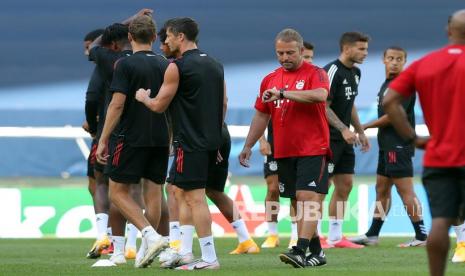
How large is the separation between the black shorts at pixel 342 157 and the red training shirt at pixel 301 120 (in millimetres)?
2892

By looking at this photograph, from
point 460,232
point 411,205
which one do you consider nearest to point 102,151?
point 460,232

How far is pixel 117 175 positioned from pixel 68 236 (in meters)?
6.04

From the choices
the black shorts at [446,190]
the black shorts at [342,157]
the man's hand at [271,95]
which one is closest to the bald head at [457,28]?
the black shorts at [446,190]

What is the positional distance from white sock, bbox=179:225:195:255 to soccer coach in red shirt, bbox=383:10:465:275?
3076mm

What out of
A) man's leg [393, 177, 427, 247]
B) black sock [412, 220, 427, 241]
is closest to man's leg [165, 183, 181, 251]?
man's leg [393, 177, 427, 247]

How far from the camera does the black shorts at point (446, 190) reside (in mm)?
7215

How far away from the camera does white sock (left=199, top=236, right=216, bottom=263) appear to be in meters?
9.45

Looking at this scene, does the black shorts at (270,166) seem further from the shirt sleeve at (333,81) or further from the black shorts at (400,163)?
the black shorts at (400,163)

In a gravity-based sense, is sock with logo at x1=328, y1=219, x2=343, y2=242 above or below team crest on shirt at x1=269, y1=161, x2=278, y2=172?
below

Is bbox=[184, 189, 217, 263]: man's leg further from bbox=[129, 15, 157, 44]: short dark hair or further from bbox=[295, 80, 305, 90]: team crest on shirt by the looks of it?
bbox=[129, 15, 157, 44]: short dark hair

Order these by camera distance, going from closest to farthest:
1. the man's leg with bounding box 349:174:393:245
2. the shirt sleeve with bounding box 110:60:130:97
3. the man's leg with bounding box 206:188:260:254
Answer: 1. the shirt sleeve with bounding box 110:60:130:97
2. the man's leg with bounding box 206:188:260:254
3. the man's leg with bounding box 349:174:393:245

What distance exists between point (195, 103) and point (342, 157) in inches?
163

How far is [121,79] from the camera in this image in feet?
32.3

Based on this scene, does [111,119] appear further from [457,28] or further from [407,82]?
[457,28]
